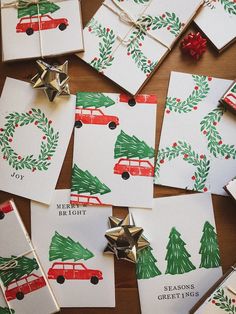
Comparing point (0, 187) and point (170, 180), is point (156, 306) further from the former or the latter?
point (0, 187)

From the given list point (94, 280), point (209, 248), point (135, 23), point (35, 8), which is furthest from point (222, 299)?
point (35, 8)

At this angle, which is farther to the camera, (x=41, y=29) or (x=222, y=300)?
(x=41, y=29)

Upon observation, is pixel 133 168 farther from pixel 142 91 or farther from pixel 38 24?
pixel 38 24

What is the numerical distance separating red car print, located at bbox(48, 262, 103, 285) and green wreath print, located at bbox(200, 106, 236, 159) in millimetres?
350

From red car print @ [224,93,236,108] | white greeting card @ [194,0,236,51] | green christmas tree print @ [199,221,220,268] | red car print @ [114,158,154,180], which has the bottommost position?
green christmas tree print @ [199,221,220,268]

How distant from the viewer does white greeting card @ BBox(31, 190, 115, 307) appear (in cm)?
88

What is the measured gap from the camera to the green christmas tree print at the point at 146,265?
34.1 inches

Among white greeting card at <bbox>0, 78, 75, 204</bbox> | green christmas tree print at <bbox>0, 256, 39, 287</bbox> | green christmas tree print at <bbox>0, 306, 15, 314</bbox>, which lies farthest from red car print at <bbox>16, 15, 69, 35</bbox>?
green christmas tree print at <bbox>0, 306, 15, 314</bbox>

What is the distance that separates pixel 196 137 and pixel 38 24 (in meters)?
0.42

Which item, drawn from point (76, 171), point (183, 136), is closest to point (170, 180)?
point (183, 136)

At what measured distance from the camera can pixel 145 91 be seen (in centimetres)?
89

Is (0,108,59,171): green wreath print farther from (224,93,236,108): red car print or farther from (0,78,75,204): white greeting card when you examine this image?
(224,93,236,108): red car print

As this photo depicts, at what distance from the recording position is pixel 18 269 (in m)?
0.89

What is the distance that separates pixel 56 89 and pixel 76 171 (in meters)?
0.18
